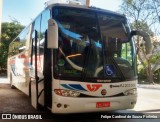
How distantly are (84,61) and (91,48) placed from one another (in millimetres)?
264

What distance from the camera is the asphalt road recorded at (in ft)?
16.8

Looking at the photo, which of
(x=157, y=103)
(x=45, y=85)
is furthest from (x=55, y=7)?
(x=157, y=103)

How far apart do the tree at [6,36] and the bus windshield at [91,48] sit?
964 mm

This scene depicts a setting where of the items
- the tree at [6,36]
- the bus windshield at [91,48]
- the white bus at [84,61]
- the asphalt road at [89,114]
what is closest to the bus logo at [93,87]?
the white bus at [84,61]

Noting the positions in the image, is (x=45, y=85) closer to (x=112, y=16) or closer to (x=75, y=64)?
(x=75, y=64)

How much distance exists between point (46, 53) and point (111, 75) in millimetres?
1181

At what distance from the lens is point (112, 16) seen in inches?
206

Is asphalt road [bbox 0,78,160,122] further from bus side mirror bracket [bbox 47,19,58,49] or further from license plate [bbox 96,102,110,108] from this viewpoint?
bus side mirror bracket [bbox 47,19,58,49]

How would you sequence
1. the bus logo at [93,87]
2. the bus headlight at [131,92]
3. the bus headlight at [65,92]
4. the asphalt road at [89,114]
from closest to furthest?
the bus headlight at [65,92]
the bus logo at [93,87]
the bus headlight at [131,92]
the asphalt road at [89,114]

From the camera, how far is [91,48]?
4781mm

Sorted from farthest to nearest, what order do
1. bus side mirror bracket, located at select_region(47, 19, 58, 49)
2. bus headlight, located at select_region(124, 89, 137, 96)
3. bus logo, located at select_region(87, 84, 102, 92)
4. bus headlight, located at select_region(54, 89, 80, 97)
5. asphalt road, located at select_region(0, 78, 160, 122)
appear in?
asphalt road, located at select_region(0, 78, 160, 122) → bus headlight, located at select_region(124, 89, 137, 96) → bus logo, located at select_region(87, 84, 102, 92) → bus headlight, located at select_region(54, 89, 80, 97) → bus side mirror bracket, located at select_region(47, 19, 58, 49)

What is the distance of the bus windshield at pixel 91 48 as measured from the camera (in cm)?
466

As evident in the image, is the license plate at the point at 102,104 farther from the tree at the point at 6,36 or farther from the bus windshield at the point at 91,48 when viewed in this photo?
the tree at the point at 6,36

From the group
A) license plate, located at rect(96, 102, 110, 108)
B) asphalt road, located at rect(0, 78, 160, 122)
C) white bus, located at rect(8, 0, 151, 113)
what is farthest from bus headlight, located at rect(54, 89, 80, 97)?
asphalt road, located at rect(0, 78, 160, 122)
